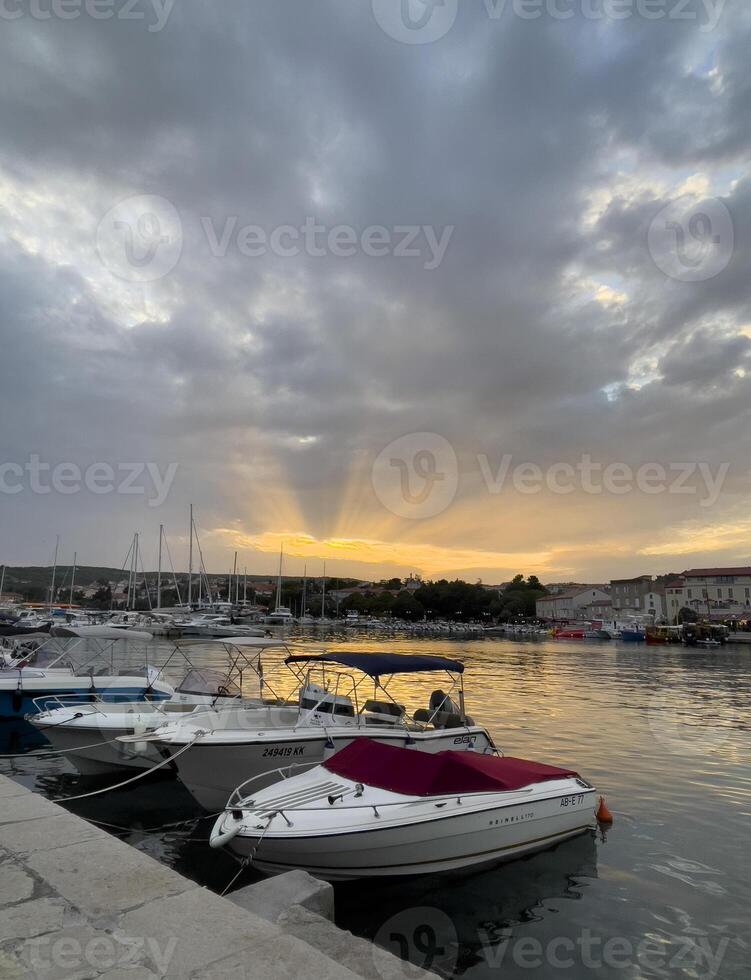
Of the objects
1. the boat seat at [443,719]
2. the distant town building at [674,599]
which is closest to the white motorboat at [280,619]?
the distant town building at [674,599]

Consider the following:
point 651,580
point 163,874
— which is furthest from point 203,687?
point 651,580

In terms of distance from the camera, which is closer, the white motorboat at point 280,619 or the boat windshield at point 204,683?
the boat windshield at point 204,683

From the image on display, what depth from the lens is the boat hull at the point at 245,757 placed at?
11156 millimetres

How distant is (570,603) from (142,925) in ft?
554

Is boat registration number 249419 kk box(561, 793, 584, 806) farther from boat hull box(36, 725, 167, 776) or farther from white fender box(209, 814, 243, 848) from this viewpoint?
boat hull box(36, 725, 167, 776)

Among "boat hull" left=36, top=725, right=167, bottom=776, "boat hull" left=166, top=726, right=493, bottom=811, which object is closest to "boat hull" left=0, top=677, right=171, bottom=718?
"boat hull" left=36, top=725, right=167, bottom=776

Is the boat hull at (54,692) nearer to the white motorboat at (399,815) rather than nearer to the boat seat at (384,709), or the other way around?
the boat seat at (384,709)

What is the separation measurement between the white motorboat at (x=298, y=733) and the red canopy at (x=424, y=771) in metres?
1.40

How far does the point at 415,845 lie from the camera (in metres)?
8.62

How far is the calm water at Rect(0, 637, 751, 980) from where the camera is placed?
7.41 meters

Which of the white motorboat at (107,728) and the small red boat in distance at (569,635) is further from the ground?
the white motorboat at (107,728)

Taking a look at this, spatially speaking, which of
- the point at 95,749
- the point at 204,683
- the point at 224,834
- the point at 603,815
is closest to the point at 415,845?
the point at 224,834

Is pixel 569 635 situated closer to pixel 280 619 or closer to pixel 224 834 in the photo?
pixel 280 619

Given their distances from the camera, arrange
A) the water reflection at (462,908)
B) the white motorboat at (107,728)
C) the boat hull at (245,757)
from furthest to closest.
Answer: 1. the white motorboat at (107,728)
2. the boat hull at (245,757)
3. the water reflection at (462,908)
